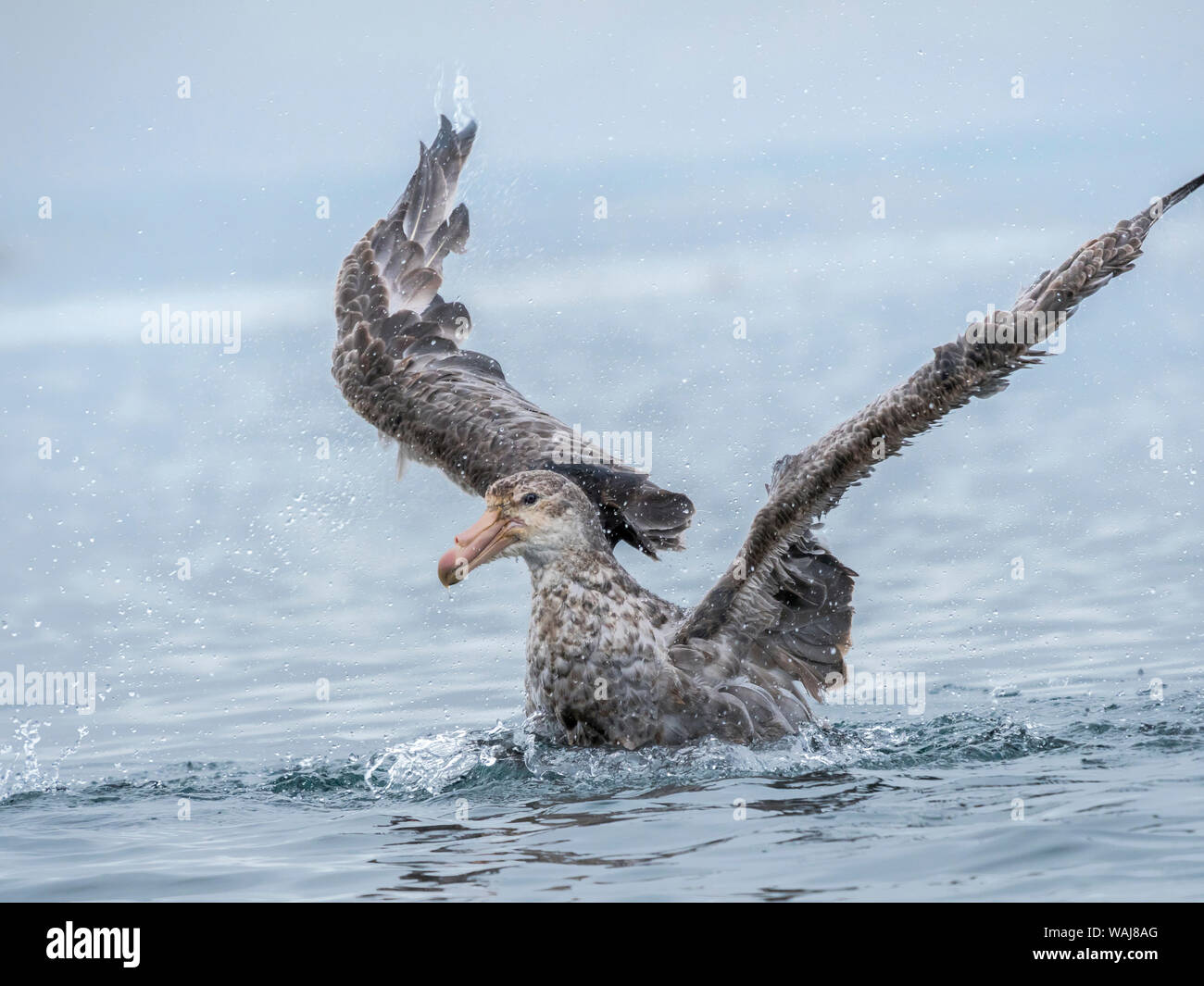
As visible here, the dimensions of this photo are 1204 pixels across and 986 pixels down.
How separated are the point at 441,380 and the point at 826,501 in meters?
3.91

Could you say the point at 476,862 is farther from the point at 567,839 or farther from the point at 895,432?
the point at 895,432

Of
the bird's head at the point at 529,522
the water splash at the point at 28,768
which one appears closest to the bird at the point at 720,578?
the bird's head at the point at 529,522

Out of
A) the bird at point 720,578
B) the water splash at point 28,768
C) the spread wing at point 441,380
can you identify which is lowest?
the water splash at point 28,768

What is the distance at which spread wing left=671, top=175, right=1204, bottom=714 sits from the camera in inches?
369

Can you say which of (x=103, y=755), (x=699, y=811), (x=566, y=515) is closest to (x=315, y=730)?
(x=103, y=755)

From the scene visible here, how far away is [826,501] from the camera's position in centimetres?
987

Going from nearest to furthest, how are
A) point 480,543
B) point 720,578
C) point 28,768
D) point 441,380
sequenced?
point 480,543
point 720,578
point 28,768
point 441,380

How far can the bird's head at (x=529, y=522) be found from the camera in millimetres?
9789

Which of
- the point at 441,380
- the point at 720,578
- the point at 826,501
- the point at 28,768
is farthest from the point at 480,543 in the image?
the point at 28,768

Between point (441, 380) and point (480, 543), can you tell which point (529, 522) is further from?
point (441, 380)

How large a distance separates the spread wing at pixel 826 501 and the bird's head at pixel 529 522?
93 centimetres

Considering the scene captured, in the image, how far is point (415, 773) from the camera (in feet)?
32.9

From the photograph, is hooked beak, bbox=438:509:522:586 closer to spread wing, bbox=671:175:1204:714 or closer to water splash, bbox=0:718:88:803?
spread wing, bbox=671:175:1204:714

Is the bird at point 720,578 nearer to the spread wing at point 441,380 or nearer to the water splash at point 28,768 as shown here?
the spread wing at point 441,380
